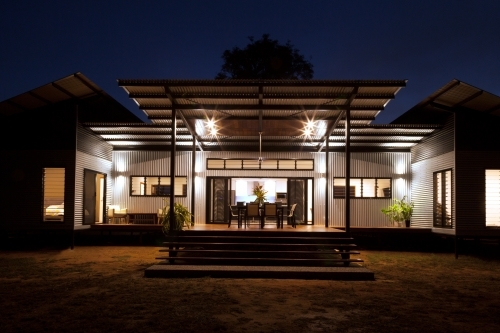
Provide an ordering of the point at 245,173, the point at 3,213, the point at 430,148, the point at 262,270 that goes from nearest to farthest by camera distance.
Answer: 1. the point at 262,270
2. the point at 3,213
3. the point at 430,148
4. the point at 245,173

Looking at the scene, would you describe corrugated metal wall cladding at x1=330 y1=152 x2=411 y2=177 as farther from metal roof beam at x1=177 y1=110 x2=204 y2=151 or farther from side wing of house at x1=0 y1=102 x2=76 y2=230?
side wing of house at x1=0 y1=102 x2=76 y2=230

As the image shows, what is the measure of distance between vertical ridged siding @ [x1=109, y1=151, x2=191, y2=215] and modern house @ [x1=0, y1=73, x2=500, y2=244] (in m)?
0.04

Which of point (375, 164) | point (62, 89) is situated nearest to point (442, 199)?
point (375, 164)

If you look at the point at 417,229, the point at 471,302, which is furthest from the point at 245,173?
the point at 471,302

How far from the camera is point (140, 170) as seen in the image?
58.3 ft

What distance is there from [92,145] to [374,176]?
32.4ft

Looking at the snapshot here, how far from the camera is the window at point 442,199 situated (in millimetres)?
14039

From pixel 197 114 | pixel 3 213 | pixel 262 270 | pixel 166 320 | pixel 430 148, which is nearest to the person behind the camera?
pixel 166 320

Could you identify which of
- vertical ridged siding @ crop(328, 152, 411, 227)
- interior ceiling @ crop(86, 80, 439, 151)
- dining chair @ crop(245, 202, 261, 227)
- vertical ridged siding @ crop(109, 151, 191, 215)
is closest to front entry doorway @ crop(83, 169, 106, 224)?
vertical ridged siding @ crop(109, 151, 191, 215)

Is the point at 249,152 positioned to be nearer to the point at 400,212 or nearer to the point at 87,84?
Result: the point at 400,212

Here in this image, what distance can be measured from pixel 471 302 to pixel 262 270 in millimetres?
3867

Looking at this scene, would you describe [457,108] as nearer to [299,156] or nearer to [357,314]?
[299,156]

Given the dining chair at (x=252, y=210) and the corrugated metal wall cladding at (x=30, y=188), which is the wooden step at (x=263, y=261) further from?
the corrugated metal wall cladding at (x=30, y=188)

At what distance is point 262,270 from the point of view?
9.62 m
